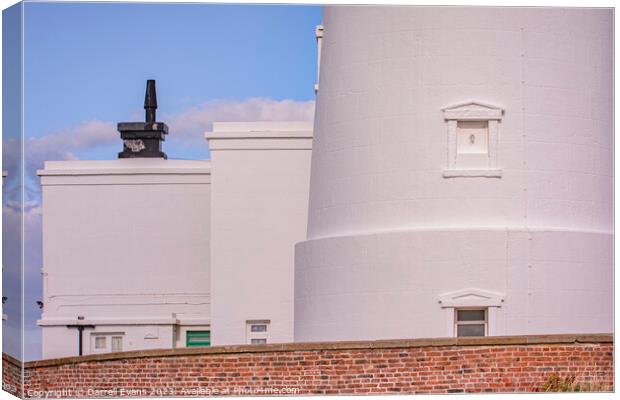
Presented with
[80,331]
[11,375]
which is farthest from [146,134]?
[11,375]

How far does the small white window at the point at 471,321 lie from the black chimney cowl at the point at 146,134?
9.47 metres

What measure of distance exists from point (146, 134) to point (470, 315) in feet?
33.0

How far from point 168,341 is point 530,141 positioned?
8907mm

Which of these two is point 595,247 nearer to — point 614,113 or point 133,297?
point 614,113

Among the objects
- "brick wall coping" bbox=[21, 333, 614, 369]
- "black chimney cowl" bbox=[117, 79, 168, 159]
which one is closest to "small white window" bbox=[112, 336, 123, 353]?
"black chimney cowl" bbox=[117, 79, 168, 159]

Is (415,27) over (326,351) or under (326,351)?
over

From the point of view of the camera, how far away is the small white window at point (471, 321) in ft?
96.9

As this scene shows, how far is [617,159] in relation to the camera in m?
30.4

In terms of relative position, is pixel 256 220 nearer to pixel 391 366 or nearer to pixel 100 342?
pixel 100 342

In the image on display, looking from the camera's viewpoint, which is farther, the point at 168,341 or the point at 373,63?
the point at 168,341

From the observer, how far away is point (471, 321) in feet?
97.0

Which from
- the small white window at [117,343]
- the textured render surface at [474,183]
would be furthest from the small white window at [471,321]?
the small white window at [117,343]

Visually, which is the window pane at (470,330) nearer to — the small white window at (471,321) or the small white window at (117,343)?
the small white window at (471,321)

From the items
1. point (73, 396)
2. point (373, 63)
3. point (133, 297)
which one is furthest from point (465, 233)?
point (133, 297)
